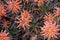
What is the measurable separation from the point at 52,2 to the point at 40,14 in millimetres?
100

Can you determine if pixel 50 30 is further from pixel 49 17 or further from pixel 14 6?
pixel 14 6

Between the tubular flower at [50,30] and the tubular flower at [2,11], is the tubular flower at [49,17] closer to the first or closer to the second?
the tubular flower at [50,30]

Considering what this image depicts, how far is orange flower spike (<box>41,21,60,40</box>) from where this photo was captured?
0.96 metres

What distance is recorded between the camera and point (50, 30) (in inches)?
37.7

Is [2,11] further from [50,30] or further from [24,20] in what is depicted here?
[50,30]

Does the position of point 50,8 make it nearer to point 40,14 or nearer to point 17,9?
point 40,14

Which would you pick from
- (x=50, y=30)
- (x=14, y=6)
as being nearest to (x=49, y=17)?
(x=50, y=30)

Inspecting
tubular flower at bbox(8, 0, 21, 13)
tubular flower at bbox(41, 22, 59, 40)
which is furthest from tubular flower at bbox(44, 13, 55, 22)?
tubular flower at bbox(8, 0, 21, 13)

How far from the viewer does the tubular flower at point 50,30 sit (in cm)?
96

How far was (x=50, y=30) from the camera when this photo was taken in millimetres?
957

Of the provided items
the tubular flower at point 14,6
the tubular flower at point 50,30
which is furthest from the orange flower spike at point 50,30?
the tubular flower at point 14,6

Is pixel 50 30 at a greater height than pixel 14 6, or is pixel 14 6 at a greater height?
pixel 14 6

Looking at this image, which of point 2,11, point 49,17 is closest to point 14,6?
point 2,11

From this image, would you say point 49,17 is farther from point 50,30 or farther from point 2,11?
point 2,11
